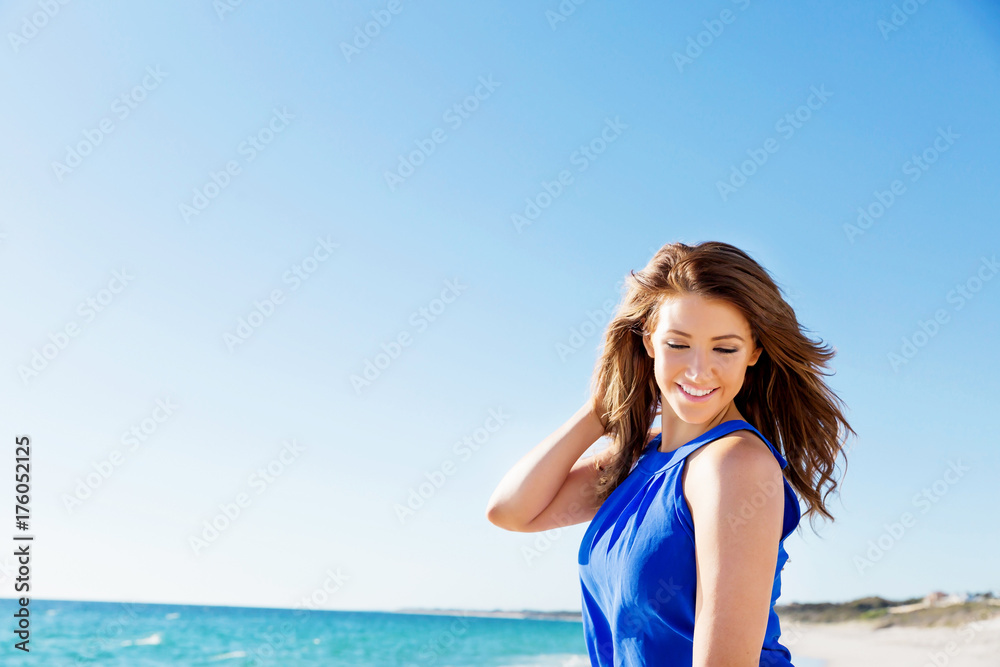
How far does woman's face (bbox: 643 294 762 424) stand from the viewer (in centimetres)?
190

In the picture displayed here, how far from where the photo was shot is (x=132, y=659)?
89.2ft

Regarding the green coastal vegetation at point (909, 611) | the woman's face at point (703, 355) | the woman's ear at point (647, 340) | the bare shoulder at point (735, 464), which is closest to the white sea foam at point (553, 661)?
the green coastal vegetation at point (909, 611)

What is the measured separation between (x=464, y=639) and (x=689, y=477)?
35.6 meters

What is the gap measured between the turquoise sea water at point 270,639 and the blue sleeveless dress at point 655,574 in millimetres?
21098

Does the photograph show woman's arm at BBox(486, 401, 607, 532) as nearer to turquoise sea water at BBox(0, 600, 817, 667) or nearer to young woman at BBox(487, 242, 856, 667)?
young woman at BBox(487, 242, 856, 667)

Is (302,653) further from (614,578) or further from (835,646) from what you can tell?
(614,578)

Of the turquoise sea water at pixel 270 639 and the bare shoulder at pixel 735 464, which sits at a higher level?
the bare shoulder at pixel 735 464

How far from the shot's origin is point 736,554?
5.08 ft

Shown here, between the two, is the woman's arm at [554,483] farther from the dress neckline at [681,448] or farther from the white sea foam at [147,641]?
the white sea foam at [147,641]

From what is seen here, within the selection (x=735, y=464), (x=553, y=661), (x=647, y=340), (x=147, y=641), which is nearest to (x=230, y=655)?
(x=147, y=641)

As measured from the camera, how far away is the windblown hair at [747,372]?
1.94 metres

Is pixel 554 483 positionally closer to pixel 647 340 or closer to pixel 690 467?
pixel 647 340

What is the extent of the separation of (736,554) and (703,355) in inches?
20.5

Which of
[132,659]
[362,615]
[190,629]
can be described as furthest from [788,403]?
[362,615]
